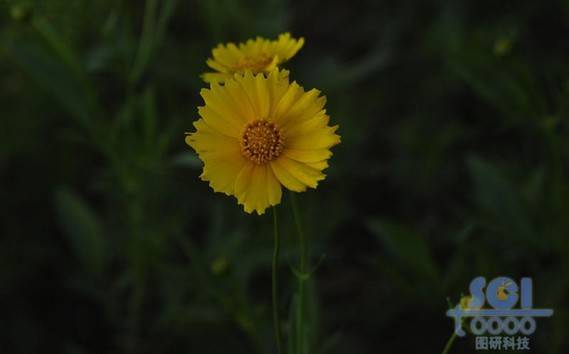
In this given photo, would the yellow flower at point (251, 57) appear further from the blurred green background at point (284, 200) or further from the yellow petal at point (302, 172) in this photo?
the blurred green background at point (284, 200)

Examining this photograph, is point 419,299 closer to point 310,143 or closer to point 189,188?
point 189,188

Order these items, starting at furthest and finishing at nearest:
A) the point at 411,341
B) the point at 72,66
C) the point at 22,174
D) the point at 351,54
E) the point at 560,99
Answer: the point at 351,54 < the point at 22,174 < the point at 411,341 < the point at 72,66 < the point at 560,99

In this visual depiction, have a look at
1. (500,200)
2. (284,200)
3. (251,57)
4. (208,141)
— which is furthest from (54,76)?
(500,200)

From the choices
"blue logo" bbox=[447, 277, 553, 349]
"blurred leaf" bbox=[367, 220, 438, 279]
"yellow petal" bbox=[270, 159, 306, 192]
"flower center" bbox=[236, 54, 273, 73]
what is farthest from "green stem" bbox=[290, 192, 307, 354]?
"blurred leaf" bbox=[367, 220, 438, 279]

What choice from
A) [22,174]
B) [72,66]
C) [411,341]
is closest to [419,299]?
[411,341]

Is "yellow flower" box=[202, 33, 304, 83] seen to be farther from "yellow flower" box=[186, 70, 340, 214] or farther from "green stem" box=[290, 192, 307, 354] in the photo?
"green stem" box=[290, 192, 307, 354]

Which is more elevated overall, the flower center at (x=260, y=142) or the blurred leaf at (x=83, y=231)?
the blurred leaf at (x=83, y=231)

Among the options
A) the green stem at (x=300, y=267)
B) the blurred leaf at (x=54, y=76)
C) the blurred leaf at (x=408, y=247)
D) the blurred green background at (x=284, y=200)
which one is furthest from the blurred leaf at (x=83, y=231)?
the green stem at (x=300, y=267)
